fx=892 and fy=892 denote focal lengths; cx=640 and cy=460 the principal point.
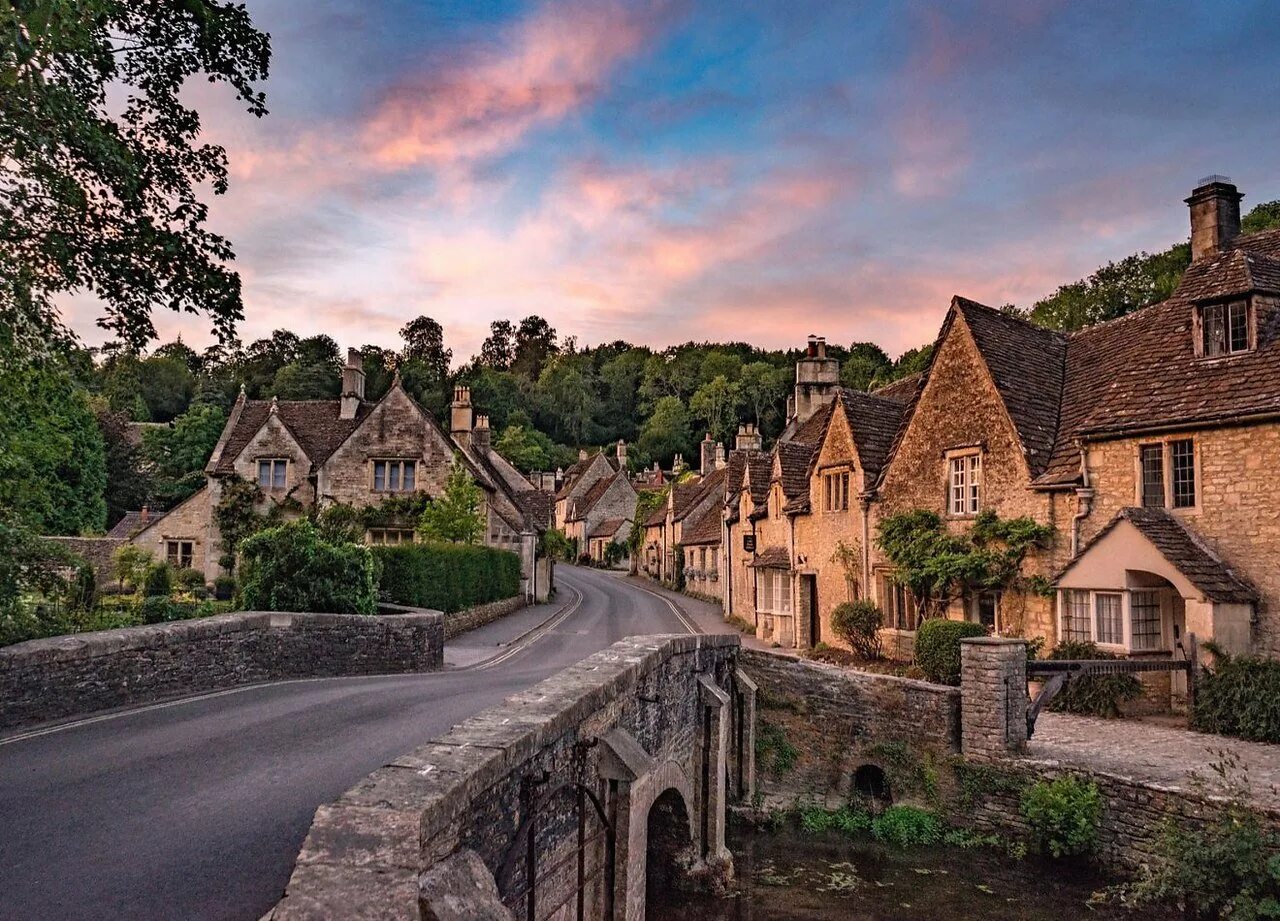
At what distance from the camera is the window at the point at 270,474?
1503 inches

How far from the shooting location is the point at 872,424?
28328mm

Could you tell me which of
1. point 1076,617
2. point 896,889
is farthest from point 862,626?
point 896,889

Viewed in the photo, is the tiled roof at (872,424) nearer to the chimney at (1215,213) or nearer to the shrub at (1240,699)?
the chimney at (1215,213)

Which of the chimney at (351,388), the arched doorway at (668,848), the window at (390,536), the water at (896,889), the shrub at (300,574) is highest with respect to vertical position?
the chimney at (351,388)

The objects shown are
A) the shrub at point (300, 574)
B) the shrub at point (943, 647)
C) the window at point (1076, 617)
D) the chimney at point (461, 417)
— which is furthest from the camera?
the chimney at point (461, 417)

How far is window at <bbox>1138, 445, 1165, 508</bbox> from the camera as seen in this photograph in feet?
63.5

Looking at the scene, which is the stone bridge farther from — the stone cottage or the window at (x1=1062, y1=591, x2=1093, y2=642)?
the stone cottage

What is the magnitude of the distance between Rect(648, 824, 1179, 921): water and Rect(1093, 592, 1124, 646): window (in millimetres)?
6183

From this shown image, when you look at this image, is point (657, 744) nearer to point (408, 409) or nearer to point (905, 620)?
point (905, 620)

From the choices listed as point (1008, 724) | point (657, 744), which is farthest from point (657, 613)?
point (657, 744)

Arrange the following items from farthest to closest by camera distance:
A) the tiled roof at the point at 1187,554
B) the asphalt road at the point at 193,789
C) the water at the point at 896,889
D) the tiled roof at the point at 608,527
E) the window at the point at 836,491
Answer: the tiled roof at the point at 608,527 < the window at the point at 836,491 < the tiled roof at the point at 1187,554 < the water at the point at 896,889 < the asphalt road at the point at 193,789

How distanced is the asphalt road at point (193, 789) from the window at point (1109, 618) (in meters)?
12.5

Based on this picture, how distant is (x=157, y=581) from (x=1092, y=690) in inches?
1229

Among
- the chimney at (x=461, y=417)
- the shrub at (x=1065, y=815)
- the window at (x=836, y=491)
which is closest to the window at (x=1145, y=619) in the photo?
the shrub at (x=1065, y=815)
